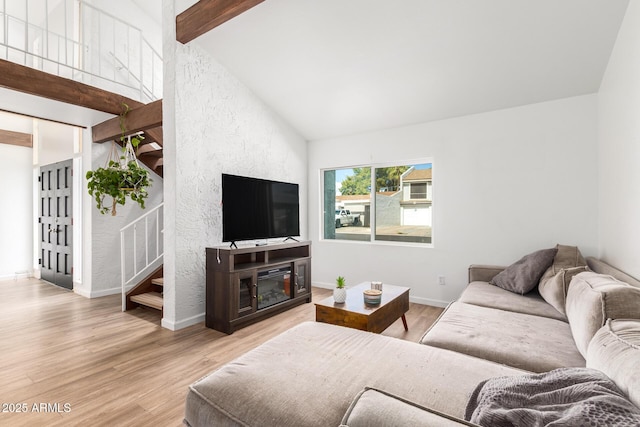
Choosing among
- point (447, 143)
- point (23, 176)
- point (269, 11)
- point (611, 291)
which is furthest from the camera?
point (23, 176)

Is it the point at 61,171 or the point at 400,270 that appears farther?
the point at 61,171

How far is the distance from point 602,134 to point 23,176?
27.7ft

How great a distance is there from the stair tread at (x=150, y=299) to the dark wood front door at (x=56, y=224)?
1.81 m

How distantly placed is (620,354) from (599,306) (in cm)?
58

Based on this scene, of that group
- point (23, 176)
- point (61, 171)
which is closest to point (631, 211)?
point (61, 171)

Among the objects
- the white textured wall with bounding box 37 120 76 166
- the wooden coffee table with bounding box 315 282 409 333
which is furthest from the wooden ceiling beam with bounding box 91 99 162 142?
the wooden coffee table with bounding box 315 282 409 333

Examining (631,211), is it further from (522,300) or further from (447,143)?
(447,143)

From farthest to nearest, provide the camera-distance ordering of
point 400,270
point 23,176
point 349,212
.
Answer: point 23,176 → point 349,212 → point 400,270

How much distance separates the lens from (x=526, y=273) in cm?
271

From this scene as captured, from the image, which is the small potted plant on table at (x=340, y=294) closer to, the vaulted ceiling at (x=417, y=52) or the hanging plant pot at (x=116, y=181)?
the vaulted ceiling at (x=417, y=52)

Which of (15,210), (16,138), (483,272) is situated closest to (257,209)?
(483,272)

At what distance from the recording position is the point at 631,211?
6.40 ft

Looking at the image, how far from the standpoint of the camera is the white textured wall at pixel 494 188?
299 centimetres

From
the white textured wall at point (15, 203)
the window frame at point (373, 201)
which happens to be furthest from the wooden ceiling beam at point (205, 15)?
the white textured wall at point (15, 203)
